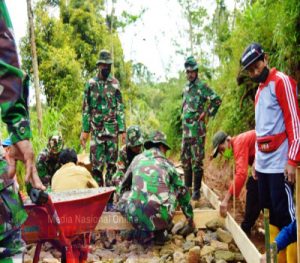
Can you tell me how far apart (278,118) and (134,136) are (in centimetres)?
257

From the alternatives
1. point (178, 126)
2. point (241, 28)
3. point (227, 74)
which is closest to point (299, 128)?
point (241, 28)

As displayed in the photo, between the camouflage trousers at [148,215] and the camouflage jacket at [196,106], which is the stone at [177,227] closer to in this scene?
the camouflage trousers at [148,215]

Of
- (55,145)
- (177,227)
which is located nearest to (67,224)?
(55,145)

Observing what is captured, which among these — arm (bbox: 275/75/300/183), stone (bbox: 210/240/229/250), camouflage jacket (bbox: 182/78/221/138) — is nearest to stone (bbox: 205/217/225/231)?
stone (bbox: 210/240/229/250)

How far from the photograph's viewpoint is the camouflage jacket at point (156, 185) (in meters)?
4.87

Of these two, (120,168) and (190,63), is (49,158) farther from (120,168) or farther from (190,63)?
(190,63)

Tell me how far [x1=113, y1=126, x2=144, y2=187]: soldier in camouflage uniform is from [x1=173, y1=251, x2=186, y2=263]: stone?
1.55 meters

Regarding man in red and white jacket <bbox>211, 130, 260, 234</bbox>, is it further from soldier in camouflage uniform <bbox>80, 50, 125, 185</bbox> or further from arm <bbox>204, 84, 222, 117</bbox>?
soldier in camouflage uniform <bbox>80, 50, 125, 185</bbox>

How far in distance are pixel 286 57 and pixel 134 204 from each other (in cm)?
261

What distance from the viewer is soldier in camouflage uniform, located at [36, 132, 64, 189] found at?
18.1 feet

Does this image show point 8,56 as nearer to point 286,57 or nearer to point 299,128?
point 299,128

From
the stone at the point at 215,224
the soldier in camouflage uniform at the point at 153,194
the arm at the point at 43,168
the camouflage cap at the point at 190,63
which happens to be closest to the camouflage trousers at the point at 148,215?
the soldier in camouflage uniform at the point at 153,194

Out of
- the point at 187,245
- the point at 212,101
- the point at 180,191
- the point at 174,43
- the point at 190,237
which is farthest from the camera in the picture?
the point at 174,43

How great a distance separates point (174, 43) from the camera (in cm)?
2733
